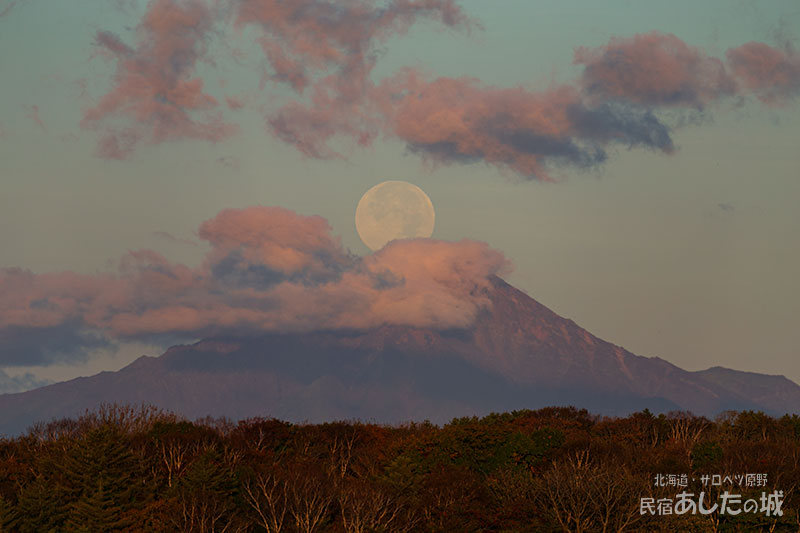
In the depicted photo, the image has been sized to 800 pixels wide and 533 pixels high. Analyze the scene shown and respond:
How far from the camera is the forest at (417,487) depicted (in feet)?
133

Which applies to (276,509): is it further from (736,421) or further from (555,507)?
(736,421)

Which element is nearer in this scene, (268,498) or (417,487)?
(268,498)

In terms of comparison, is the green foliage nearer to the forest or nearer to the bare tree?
the forest

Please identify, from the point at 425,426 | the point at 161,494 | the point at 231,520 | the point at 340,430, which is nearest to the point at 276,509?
the point at 231,520

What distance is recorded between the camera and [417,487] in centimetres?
5253

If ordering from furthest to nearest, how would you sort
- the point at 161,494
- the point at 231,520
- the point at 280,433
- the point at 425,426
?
the point at 425,426
the point at 280,433
the point at 161,494
the point at 231,520

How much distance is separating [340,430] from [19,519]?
43733 millimetres

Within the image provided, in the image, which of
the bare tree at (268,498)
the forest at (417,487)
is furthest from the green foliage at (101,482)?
the bare tree at (268,498)

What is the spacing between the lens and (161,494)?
5119cm

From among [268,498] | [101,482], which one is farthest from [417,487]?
[101,482]

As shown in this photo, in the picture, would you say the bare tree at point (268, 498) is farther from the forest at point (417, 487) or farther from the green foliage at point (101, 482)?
the green foliage at point (101, 482)

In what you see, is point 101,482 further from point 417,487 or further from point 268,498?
point 417,487

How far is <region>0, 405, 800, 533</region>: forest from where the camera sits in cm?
4062

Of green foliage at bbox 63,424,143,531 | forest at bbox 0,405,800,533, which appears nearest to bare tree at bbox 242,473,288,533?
forest at bbox 0,405,800,533
